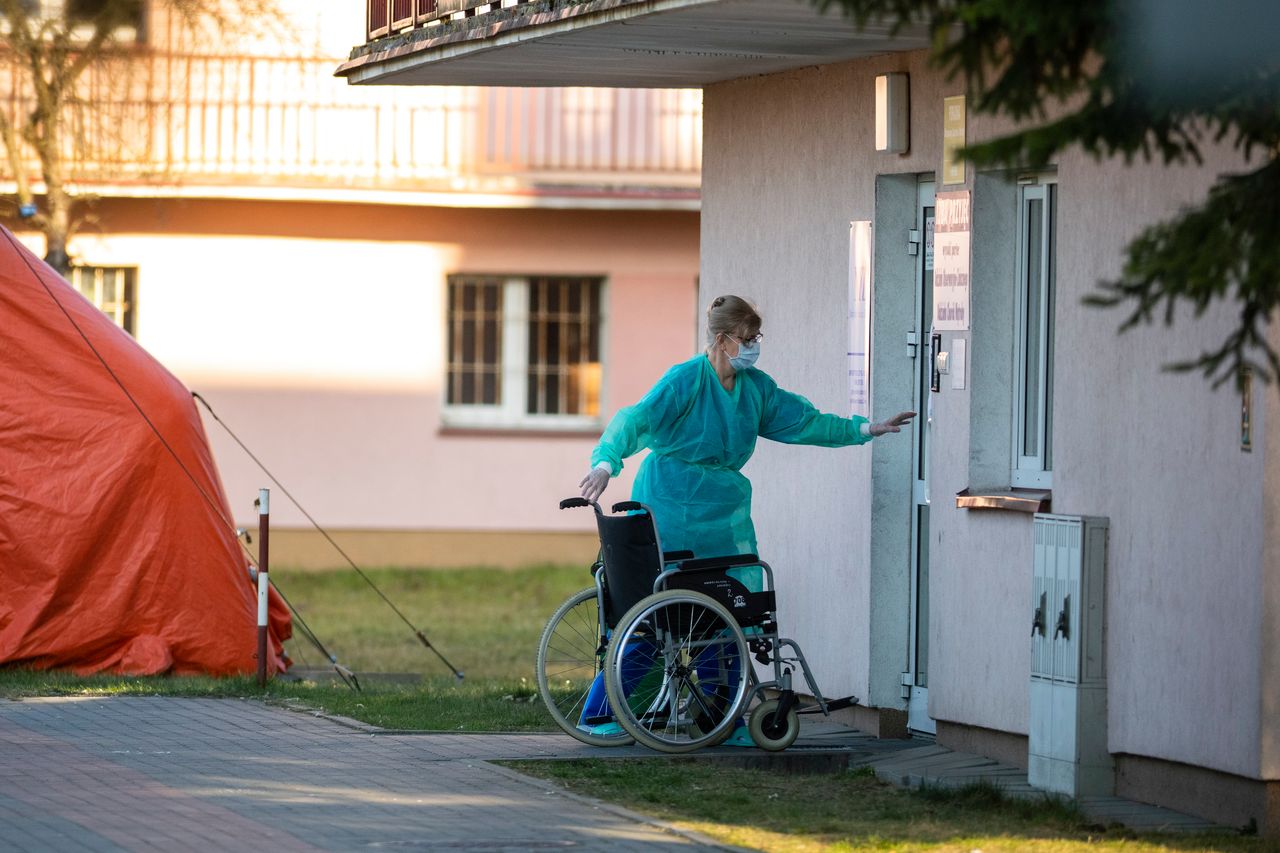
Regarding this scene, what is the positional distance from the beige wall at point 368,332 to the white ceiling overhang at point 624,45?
1193 centimetres

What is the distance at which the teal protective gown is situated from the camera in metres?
9.62

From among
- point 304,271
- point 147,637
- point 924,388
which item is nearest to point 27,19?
point 304,271

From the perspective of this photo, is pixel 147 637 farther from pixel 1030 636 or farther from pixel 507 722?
pixel 1030 636

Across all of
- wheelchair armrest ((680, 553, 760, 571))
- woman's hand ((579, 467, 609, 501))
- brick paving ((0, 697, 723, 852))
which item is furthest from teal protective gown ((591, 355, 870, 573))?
brick paving ((0, 697, 723, 852))

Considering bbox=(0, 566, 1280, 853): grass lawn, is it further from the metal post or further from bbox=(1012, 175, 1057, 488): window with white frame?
bbox=(1012, 175, 1057, 488): window with white frame

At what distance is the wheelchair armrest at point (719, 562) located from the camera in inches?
364

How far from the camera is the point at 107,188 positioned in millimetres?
23250

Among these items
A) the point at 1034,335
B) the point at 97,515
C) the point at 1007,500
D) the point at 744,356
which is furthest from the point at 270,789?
the point at 97,515

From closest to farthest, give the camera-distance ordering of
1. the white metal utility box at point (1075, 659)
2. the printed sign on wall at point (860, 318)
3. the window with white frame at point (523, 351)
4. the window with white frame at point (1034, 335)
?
the white metal utility box at point (1075, 659)
the window with white frame at point (1034, 335)
the printed sign on wall at point (860, 318)
the window with white frame at point (523, 351)

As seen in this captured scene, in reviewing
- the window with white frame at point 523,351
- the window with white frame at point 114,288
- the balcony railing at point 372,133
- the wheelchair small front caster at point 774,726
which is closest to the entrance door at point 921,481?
the wheelchair small front caster at point 774,726

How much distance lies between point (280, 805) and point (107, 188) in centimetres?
1628

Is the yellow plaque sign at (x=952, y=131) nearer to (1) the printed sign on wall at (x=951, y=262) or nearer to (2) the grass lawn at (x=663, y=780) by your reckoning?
(1) the printed sign on wall at (x=951, y=262)

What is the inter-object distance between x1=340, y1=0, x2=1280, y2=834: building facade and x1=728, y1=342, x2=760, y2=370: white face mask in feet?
2.70

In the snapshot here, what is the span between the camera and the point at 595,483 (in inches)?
356
